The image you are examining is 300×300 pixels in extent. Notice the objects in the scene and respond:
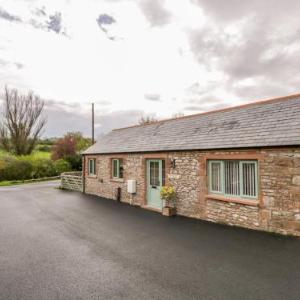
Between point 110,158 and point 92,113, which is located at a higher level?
point 92,113

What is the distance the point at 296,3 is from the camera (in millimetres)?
7617

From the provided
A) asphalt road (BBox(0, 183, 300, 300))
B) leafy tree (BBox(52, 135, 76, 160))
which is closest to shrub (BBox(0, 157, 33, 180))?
leafy tree (BBox(52, 135, 76, 160))

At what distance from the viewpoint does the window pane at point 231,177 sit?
813cm

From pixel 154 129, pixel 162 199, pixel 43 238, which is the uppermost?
pixel 154 129

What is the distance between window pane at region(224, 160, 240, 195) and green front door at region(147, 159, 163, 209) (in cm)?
340

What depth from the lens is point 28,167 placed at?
27844mm

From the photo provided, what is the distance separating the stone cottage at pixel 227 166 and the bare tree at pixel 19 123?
90.6ft

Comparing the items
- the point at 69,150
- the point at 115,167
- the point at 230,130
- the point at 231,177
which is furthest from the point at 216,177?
the point at 69,150

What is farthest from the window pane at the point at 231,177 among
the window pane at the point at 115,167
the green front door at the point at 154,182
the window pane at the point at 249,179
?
the window pane at the point at 115,167

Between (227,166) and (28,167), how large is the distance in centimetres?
2680

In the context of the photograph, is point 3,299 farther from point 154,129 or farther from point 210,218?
point 154,129

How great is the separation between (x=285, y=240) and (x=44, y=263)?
6.54 m

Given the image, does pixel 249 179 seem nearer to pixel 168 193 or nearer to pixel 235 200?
pixel 235 200

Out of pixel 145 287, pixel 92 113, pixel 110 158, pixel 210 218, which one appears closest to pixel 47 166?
pixel 92 113
